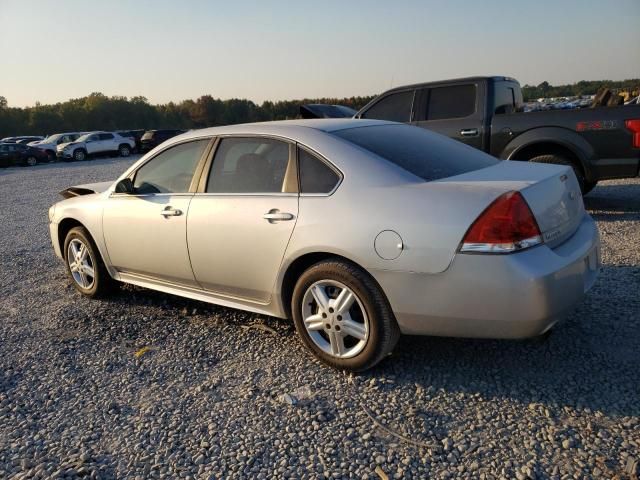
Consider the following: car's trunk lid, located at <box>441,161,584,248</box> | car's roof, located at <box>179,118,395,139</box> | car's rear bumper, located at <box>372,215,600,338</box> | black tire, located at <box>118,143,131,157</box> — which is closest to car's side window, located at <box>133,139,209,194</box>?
car's roof, located at <box>179,118,395,139</box>

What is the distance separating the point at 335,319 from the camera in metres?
3.14

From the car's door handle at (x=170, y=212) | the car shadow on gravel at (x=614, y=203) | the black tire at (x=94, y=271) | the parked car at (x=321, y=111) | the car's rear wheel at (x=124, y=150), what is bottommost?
the car's rear wheel at (x=124, y=150)

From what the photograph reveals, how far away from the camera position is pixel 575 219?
314 cm

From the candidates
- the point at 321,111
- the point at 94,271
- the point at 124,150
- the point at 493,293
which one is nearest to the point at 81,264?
the point at 94,271

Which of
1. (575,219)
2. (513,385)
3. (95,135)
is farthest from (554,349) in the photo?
(95,135)

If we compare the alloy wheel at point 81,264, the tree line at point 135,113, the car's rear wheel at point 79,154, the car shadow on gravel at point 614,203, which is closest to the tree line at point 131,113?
the tree line at point 135,113

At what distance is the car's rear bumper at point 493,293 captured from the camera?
8.51 feet

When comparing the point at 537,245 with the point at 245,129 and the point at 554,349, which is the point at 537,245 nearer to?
the point at 554,349

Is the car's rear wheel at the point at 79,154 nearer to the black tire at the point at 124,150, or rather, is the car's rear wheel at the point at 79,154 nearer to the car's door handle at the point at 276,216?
the black tire at the point at 124,150

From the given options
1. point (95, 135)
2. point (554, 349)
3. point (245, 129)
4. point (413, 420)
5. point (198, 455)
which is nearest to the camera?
point (198, 455)

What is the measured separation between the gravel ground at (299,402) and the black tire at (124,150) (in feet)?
98.8

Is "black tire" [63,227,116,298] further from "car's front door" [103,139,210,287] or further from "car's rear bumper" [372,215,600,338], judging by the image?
"car's rear bumper" [372,215,600,338]

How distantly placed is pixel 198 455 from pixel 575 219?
2.50 m

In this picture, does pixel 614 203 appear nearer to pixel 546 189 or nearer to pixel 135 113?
pixel 546 189
